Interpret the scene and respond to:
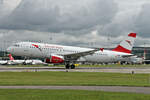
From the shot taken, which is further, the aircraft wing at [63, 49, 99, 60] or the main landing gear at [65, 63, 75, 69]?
the main landing gear at [65, 63, 75, 69]

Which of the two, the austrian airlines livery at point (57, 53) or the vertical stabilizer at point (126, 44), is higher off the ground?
the vertical stabilizer at point (126, 44)

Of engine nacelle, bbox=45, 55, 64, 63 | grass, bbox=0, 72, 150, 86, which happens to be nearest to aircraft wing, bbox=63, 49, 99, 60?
engine nacelle, bbox=45, 55, 64, 63

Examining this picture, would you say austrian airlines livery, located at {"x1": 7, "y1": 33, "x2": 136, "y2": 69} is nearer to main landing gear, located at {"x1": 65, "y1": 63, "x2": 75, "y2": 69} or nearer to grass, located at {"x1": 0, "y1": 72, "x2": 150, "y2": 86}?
main landing gear, located at {"x1": 65, "y1": 63, "x2": 75, "y2": 69}

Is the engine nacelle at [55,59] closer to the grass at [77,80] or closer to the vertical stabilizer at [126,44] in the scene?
the vertical stabilizer at [126,44]

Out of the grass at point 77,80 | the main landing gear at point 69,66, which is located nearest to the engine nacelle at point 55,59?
the main landing gear at point 69,66

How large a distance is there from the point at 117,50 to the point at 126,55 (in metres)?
3.33

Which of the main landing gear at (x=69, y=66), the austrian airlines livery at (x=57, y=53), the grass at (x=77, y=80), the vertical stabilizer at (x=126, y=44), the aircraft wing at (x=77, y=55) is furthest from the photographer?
the vertical stabilizer at (x=126, y=44)

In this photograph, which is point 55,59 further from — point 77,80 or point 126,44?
point 77,80

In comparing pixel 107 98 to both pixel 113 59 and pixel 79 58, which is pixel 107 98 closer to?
pixel 79 58

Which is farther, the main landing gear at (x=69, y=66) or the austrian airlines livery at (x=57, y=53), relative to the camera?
the main landing gear at (x=69, y=66)

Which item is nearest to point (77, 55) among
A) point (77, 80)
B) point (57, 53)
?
point (57, 53)

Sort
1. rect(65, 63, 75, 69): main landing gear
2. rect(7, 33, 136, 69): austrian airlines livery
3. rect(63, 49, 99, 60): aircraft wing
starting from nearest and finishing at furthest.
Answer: rect(7, 33, 136, 69): austrian airlines livery, rect(63, 49, 99, 60): aircraft wing, rect(65, 63, 75, 69): main landing gear

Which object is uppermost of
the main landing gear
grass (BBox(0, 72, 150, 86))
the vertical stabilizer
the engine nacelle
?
the vertical stabilizer

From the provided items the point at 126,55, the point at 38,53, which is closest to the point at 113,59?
the point at 126,55
